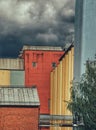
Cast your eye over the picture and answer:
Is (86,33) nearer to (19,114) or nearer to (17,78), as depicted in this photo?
(19,114)

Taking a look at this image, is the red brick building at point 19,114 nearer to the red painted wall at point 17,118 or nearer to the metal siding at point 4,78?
the red painted wall at point 17,118

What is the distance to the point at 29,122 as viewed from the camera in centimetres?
4294

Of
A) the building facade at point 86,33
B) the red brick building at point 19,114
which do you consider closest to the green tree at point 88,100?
the building facade at point 86,33

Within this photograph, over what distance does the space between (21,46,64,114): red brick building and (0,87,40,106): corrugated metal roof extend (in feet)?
71.1

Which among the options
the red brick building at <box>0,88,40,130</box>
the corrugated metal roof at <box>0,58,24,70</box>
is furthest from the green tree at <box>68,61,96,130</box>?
the corrugated metal roof at <box>0,58,24,70</box>

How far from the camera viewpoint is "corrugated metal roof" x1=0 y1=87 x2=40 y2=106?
142ft

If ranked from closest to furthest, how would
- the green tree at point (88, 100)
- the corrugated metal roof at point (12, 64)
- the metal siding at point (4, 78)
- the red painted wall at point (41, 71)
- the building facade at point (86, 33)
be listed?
the green tree at point (88, 100) < the building facade at point (86, 33) < the red painted wall at point (41, 71) < the metal siding at point (4, 78) < the corrugated metal roof at point (12, 64)

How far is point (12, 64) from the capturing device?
237 ft

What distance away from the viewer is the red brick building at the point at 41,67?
6731cm

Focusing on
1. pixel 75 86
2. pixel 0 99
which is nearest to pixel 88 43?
pixel 75 86

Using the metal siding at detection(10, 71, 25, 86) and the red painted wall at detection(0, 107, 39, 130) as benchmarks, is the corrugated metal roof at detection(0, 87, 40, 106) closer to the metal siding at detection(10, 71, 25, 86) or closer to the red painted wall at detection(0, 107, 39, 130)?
the red painted wall at detection(0, 107, 39, 130)

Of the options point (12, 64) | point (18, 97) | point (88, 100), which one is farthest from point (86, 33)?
point (12, 64)

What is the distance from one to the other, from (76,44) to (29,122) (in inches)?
322

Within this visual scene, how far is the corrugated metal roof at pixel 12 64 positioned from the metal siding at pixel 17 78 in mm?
1227
